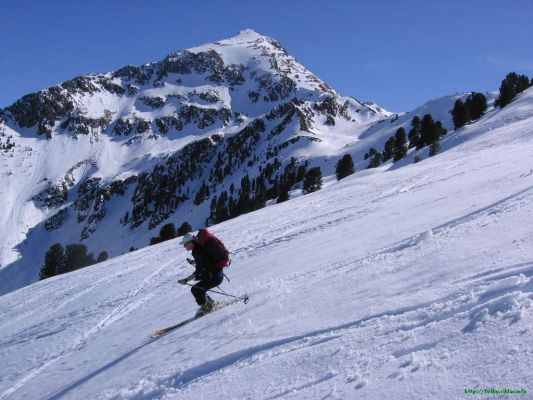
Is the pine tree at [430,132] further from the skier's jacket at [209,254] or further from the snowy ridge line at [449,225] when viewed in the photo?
the skier's jacket at [209,254]

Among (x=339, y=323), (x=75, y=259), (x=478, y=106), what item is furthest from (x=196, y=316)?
(x=478, y=106)

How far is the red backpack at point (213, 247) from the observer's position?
31.1 ft

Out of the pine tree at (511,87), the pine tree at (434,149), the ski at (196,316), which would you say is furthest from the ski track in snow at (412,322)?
Answer: the pine tree at (511,87)

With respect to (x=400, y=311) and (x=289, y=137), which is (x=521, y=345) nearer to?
(x=400, y=311)

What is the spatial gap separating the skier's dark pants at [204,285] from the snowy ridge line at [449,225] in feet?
12.0

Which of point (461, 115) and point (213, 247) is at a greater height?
point (461, 115)

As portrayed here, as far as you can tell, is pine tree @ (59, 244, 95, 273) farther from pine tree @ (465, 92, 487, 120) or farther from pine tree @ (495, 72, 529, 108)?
pine tree @ (495, 72, 529, 108)

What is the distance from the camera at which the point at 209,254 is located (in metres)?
9.63

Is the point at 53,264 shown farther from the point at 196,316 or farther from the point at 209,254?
the point at 209,254

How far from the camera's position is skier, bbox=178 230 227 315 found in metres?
9.53

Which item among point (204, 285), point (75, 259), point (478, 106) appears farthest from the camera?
point (75, 259)

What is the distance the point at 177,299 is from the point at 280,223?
36.5 feet

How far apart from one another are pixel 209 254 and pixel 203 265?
0.28m

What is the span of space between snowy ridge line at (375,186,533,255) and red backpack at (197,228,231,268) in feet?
11.4
